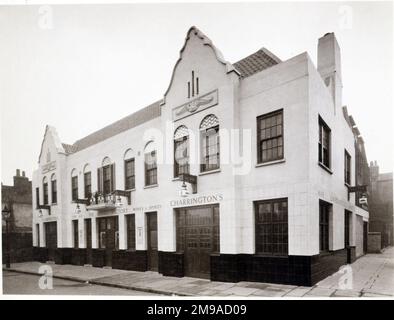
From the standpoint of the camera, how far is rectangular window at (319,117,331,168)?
38.6 ft

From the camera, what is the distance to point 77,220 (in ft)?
69.5

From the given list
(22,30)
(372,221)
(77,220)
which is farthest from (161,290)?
(372,221)

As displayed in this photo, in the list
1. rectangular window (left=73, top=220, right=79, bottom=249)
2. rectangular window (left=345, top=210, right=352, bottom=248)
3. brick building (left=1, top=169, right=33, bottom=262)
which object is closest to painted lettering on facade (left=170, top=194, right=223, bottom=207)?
rectangular window (left=345, top=210, right=352, bottom=248)

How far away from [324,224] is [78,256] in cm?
1483

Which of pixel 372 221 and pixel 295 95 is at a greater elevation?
pixel 295 95

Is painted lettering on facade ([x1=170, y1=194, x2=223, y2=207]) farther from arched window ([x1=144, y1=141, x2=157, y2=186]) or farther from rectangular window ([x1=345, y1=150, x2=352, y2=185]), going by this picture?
rectangular window ([x1=345, y1=150, x2=352, y2=185])

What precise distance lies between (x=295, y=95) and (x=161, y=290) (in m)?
7.54

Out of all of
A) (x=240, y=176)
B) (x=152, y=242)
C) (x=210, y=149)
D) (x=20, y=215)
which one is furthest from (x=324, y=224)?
(x=20, y=215)

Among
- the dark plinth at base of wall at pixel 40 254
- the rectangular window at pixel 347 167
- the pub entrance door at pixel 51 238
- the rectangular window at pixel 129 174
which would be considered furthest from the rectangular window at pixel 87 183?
the rectangular window at pixel 347 167

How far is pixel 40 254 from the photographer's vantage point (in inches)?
953

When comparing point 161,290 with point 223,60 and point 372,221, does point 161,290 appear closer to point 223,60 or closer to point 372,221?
point 223,60

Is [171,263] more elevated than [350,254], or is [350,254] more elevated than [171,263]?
[171,263]

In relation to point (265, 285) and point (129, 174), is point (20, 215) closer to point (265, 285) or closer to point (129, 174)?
point (129, 174)

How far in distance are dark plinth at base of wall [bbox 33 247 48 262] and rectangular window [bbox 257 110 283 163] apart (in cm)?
1874
